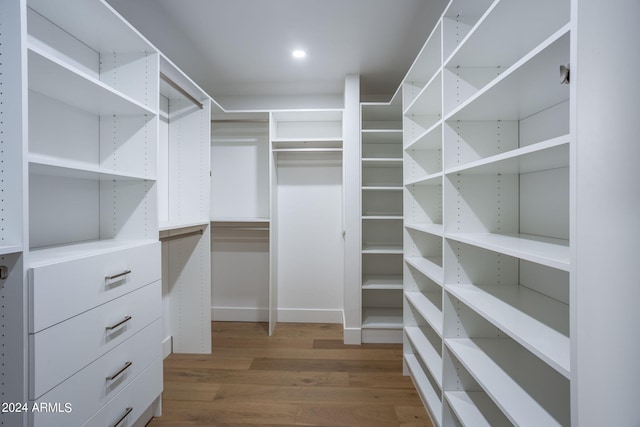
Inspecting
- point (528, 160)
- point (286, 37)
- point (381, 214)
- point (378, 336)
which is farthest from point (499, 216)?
point (286, 37)

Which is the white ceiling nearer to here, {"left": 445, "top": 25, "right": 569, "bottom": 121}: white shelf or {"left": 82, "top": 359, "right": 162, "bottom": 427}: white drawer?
{"left": 445, "top": 25, "right": 569, "bottom": 121}: white shelf

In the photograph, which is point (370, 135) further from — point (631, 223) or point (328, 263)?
point (631, 223)

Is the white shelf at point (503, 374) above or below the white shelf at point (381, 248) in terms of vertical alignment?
below

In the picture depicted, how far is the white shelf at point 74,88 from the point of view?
107 cm

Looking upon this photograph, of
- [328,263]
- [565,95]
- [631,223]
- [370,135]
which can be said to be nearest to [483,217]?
[565,95]

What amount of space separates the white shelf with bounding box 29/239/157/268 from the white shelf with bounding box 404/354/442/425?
1839 millimetres

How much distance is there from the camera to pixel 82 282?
1.15 m

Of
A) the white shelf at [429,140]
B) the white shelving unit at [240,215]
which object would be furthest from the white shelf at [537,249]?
the white shelving unit at [240,215]

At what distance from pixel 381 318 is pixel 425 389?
3.45 ft

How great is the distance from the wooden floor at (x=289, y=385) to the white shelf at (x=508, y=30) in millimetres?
1950

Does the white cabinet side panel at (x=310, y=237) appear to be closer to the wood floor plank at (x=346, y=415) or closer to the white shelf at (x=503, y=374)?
the wood floor plank at (x=346, y=415)

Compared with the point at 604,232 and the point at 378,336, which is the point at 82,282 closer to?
the point at 604,232

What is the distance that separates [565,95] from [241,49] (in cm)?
215

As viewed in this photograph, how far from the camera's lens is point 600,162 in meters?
0.68
